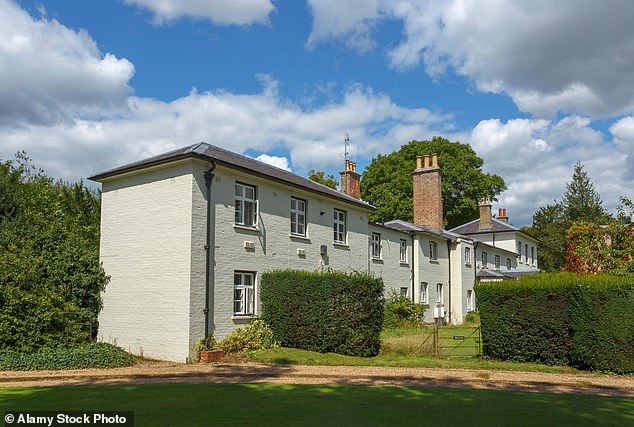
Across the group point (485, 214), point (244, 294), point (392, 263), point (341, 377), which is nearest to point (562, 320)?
point (341, 377)

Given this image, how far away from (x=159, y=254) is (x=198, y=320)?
8.32 feet

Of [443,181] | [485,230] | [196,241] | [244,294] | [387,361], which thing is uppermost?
[443,181]

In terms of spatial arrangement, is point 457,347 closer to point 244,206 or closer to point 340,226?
point 340,226

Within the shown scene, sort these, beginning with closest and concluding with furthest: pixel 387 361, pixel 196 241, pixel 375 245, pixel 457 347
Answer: pixel 387 361 < pixel 196 241 < pixel 457 347 < pixel 375 245

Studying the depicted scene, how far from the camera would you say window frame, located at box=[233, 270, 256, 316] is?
1817 cm


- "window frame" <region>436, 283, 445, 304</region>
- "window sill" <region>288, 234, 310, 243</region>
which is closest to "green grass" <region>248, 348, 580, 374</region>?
"window sill" <region>288, 234, 310, 243</region>

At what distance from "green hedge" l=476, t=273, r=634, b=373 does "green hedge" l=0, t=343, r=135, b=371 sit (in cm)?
1083

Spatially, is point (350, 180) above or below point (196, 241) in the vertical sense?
above

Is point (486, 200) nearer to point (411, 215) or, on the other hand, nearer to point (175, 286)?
point (411, 215)

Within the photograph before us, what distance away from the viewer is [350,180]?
30516mm

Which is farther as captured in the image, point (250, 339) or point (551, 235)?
point (551, 235)

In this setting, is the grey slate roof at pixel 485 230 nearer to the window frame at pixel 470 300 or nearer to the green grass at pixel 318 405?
the window frame at pixel 470 300

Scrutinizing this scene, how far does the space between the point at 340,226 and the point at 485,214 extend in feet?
91.2

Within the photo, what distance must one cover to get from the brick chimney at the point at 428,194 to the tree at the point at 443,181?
559 inches
